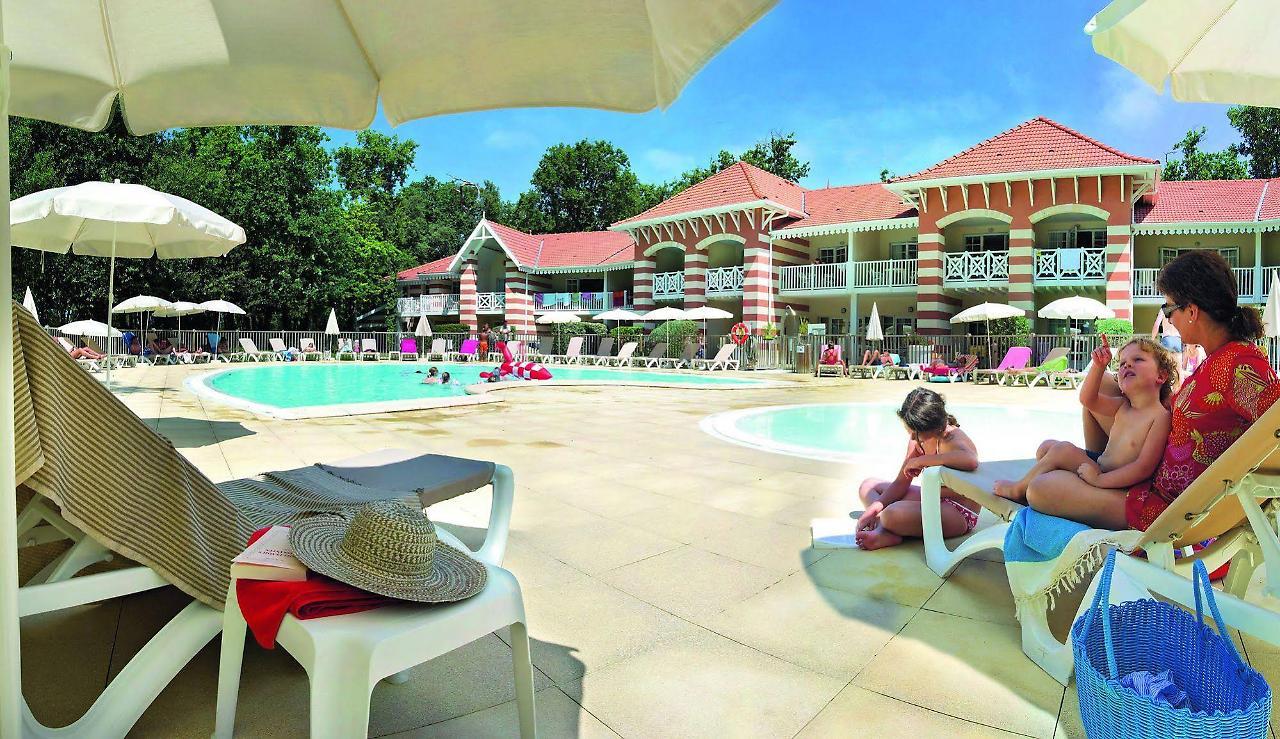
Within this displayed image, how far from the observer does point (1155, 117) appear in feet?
169

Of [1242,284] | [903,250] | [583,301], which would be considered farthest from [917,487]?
[583,301]

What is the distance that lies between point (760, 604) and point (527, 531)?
1429 millimetres

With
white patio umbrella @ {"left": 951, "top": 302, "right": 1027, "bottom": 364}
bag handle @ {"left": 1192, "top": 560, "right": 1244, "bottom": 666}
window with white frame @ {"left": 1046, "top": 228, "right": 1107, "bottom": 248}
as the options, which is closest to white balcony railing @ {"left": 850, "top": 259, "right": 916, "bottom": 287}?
white patio umbrella @ {"left": 951, "top": 302, "right": 1027, "bottom": 364}

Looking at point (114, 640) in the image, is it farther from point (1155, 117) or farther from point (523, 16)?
point (1155, 117)

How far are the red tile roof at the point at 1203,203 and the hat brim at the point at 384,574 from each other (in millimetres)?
24812

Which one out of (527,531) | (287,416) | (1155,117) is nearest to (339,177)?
(287,416)

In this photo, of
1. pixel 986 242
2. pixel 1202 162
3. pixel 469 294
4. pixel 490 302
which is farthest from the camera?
pixel 490 302

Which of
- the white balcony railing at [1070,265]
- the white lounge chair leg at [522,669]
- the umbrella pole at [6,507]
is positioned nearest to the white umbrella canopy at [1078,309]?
the white balcony railing at [1070,265]

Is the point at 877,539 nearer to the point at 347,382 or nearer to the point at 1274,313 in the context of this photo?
the point at 1274,313

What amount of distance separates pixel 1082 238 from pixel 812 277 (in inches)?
330

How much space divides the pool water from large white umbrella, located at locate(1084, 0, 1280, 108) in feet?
31.1

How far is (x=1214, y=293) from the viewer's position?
221 cm

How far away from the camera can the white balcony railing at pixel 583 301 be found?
2992 cm

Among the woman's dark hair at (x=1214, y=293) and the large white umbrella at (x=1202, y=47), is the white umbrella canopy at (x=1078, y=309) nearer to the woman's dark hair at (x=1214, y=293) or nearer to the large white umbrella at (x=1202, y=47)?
the large white umbrella at (x=1202, y=47)
